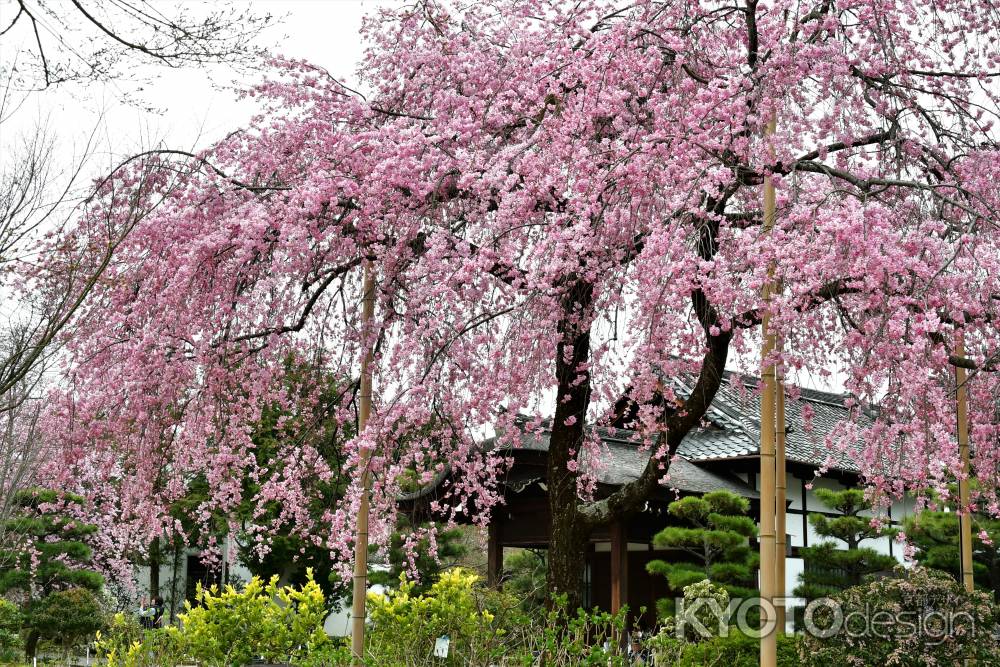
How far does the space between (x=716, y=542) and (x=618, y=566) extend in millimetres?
1752

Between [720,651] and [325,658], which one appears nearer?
[325,658]

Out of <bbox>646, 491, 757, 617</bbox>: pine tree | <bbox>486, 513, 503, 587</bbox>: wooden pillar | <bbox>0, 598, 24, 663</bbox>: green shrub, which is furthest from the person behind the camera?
<bbox>0, 598, 24, 663</bbox>: green shrub

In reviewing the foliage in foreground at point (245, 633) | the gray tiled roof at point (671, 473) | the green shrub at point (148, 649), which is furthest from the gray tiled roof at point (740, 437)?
the green shrub at point (148, 649)

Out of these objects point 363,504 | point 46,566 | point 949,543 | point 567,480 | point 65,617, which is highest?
point 567,480

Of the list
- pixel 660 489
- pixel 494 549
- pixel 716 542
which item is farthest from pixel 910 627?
pixel 494 549

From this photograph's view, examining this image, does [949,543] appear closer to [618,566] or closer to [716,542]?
[716,542]

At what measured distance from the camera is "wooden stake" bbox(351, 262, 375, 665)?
5.90m

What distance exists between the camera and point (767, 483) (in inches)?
198

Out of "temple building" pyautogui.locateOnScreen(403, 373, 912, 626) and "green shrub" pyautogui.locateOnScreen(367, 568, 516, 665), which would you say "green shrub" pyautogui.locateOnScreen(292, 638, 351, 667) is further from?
"temple building" pyautogui.locateOnScreen(403, 373, 912, 626)

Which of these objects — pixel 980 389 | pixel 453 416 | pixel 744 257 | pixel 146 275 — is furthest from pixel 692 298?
pixel 146 275

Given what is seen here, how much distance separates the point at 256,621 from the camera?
19.7 feet

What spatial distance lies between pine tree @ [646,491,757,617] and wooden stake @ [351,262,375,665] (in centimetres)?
464

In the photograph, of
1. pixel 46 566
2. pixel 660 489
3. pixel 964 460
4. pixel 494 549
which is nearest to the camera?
pixel 964 460

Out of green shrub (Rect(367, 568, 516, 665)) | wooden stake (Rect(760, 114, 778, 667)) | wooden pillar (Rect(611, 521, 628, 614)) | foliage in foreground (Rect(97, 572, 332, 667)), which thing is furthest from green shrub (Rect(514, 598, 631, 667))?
wooden pillar (Rect(611, 521, 628, 614))
